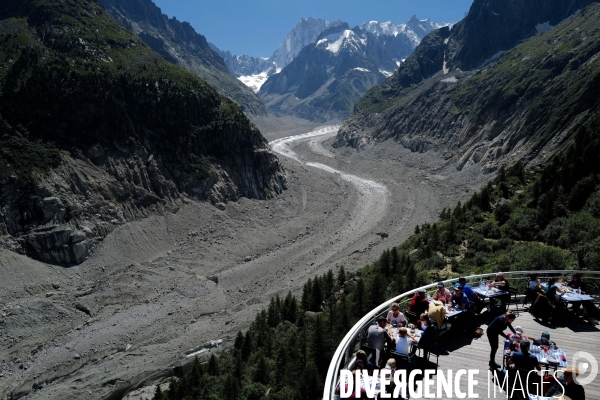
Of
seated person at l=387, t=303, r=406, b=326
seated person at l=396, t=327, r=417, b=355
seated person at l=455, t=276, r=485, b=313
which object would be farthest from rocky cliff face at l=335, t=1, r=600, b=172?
→ seated person at l=396, t=327, r=417, b=355

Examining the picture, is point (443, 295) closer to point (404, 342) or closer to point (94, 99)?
point (404, 342)

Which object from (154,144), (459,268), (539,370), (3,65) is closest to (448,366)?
(539,370)

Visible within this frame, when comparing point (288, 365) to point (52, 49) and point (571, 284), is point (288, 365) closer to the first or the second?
point (571, 284)

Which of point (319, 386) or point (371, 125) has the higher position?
point (371, 125)

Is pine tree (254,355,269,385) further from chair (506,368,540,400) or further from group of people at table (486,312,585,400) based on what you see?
chair (506,368,540,400)

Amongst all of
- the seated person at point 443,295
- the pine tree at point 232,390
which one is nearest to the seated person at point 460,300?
the seated person at point 443,295

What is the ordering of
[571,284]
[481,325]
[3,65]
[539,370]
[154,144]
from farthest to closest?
[154,144], [3,65], [571,284], [481,325], [539,370]

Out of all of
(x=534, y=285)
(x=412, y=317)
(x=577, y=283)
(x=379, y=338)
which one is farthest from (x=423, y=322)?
(x=577, y=283)
